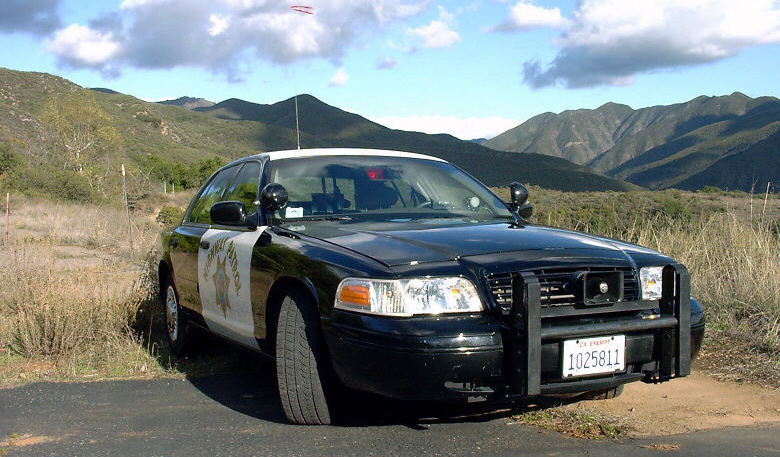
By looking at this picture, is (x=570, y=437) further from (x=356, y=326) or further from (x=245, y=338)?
(x=245, y=338)

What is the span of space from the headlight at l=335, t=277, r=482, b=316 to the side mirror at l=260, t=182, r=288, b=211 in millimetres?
1377

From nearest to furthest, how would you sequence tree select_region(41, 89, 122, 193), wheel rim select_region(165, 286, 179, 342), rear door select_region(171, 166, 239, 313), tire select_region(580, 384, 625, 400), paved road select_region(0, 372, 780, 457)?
paved road select_region(0, 372, 780, 457)
tire select_region(580, 384, 625, 400)
rear door select_region(171, 166, 239, 313)
wheel rim select_region(165, 286, 179, 342)
tree select_region(41, 89, 122, 193)

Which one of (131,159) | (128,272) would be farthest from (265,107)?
(128,272)

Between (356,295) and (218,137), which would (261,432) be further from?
(218,137)

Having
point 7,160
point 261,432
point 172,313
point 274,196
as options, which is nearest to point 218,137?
point 7,160

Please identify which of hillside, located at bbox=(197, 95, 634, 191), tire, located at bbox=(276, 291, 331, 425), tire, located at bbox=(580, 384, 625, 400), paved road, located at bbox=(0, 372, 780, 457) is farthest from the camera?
hillside, located at bbox=(197, 95, 634, 191)

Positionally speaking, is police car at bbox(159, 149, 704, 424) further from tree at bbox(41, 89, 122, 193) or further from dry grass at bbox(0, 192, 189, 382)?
tree at bbox(41, 89, 122, 193)

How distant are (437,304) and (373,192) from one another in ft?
5.65

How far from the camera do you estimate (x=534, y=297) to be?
3.46 m

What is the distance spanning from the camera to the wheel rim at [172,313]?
249 inches

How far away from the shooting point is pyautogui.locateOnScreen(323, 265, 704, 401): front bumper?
3459 mm

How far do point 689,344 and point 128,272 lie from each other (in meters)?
5.44

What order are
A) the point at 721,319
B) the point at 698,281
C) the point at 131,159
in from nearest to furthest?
the point at 721,319 < the point at 698,281 < the point at 131,159

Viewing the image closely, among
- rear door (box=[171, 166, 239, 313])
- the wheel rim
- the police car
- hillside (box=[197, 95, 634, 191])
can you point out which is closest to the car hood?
the police car
